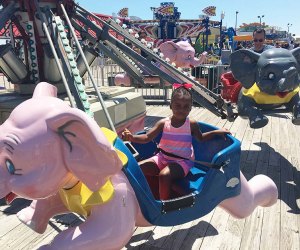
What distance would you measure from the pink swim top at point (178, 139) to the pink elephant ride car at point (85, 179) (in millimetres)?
211

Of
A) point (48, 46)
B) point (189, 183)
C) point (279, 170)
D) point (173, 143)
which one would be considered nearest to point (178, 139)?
point (173, 143)

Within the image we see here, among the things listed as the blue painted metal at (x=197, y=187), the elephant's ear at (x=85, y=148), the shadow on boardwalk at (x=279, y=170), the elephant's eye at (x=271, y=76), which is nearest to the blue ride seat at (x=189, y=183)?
the blue painted metal at (x=197, y=187)

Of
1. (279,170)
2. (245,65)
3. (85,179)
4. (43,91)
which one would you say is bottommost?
(279,170)

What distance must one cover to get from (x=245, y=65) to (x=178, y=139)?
170 cm

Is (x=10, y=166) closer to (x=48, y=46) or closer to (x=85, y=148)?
(x=85, y=148)

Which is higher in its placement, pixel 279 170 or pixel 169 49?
pixel 169 49

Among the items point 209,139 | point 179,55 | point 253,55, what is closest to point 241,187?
point 209,139

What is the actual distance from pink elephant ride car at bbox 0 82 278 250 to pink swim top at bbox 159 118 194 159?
21 centimetres

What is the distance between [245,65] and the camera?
3.38 m

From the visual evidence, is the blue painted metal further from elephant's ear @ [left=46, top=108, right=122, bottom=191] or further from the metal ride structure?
the metal ride structure

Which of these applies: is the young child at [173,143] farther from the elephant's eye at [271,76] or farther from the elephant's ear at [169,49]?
the elephant's ear at [169,49]

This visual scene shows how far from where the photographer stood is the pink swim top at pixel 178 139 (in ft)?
6.75

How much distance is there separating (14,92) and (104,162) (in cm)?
331

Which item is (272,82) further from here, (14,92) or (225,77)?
(14,92)
